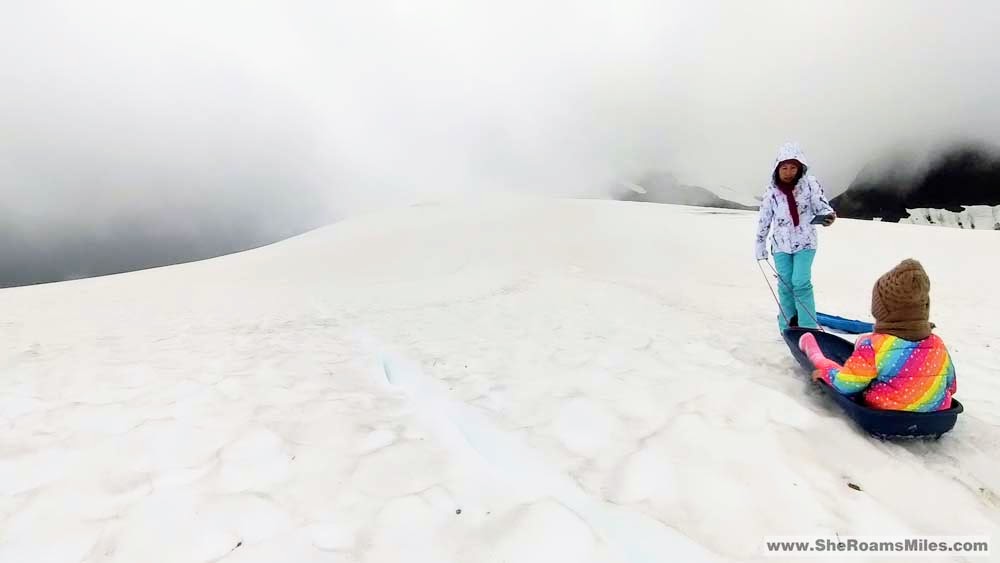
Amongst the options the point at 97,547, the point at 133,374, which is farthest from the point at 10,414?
the point at 97,547

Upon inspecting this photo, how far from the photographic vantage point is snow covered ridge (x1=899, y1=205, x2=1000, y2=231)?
13488 centimetres

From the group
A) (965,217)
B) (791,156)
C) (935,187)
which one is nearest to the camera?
→ (791,156)

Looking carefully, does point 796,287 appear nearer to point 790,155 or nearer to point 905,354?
point 790,155

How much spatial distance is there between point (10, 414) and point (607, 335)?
Answer: 560 cm

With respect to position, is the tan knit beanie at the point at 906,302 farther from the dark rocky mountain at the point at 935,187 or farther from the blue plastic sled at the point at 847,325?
the dark rocky mountain at the point at 935,187

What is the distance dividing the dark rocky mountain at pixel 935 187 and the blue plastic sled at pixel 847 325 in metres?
188

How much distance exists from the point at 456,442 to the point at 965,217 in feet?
659

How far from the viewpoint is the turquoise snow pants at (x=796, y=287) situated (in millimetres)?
5355

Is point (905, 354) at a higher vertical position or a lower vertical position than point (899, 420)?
higher

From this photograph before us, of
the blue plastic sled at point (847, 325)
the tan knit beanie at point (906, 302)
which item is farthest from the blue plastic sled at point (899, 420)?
the blue plastic sled at point (847, 325)

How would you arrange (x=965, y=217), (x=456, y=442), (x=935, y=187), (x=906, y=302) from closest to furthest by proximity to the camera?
1. (x=906, y=302)
2. (x=456, y=442)
3. (x=965, y=217)
4. (x=935, y=187)

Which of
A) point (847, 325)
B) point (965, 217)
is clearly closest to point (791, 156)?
point (847, 325)

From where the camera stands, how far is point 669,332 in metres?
5.96

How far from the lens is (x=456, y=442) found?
3072 millimetres
